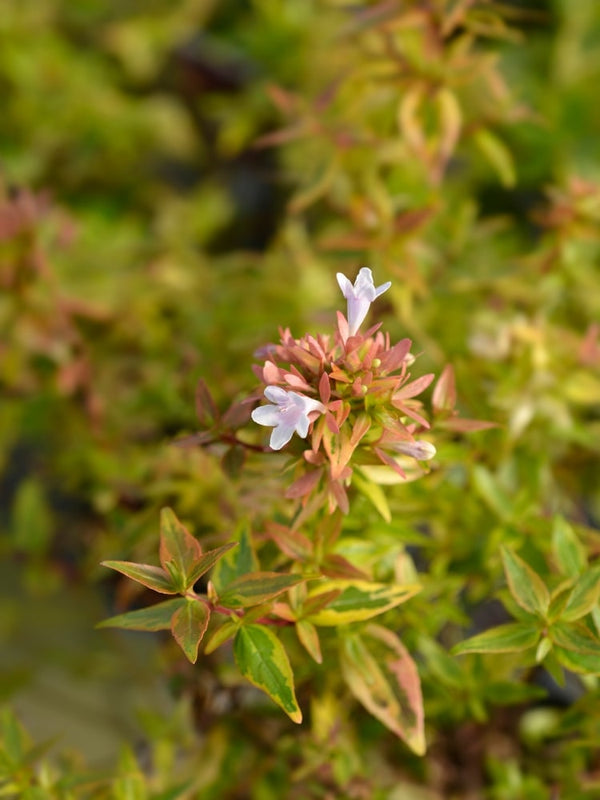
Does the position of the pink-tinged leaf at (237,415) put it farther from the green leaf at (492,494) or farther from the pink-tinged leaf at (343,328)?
the green leaf at (492,494)

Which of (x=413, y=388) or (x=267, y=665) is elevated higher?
(x=413, y=388)

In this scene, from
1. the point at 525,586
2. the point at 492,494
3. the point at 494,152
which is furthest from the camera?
the point at 494,152

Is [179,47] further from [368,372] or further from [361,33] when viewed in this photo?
[368,372]

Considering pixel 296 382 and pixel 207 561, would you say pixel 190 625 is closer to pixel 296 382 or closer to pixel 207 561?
pixel 207 561

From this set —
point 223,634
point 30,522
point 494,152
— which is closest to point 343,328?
point 223,634

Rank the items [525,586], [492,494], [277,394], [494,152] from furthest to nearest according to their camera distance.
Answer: [494,152] < [492,494] < [525,586] < [277,394]
